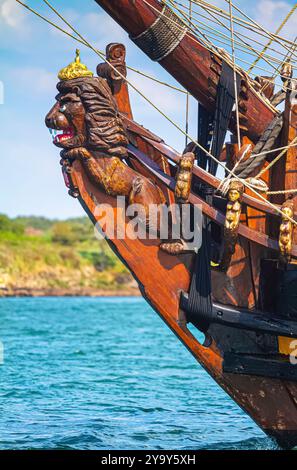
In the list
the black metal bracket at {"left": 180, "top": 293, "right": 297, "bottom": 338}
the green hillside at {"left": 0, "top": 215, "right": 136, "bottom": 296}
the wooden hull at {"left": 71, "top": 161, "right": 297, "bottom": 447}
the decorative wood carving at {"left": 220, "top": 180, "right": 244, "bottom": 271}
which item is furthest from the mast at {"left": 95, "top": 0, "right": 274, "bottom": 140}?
the green hillside at {"left": 0, "top": 215, "right": 136, "bottom": 296}

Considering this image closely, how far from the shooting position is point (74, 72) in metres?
6.89

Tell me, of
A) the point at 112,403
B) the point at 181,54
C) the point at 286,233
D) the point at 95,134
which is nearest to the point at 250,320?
the point at 286,233

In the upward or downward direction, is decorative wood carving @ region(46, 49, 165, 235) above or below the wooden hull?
above

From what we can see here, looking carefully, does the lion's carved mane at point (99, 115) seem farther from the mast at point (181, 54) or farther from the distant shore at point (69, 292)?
the distant shore at point (69, 292)

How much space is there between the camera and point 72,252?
86750 mm

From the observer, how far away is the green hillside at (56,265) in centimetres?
7656

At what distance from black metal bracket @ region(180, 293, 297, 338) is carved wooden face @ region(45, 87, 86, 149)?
167 centimetres

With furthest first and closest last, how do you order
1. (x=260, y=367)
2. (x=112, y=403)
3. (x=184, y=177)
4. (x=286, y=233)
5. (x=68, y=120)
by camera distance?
(x=112, y=403) → (x=260, y=367) → (x=68, y=120) → (x=184, y=177) → (x=286, y=233)

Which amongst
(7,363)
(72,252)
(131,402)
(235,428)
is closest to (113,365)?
(7,363)

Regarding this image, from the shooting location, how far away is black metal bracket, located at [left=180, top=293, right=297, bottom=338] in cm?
693

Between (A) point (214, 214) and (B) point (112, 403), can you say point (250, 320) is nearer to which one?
(A) point (214, 214)

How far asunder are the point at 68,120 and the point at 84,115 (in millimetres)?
136

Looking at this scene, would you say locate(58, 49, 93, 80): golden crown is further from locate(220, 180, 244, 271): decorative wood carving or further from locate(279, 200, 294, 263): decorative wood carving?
locate(279, 200, 294, 263): decorative wood carving
